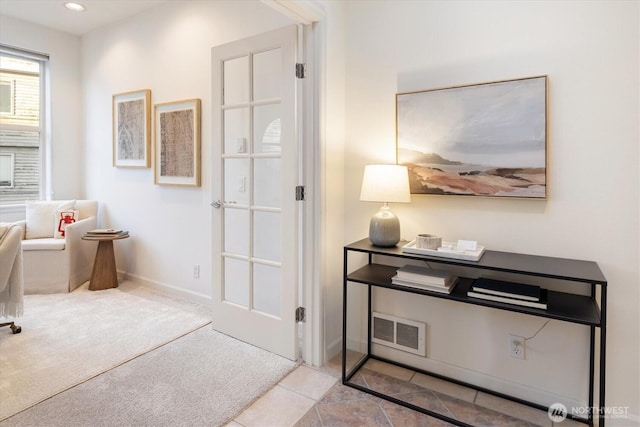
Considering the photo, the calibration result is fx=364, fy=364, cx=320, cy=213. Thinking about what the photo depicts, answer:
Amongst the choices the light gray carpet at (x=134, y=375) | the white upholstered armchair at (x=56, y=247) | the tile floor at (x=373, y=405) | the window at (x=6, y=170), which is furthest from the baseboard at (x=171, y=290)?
the window at (x=6, y=170)

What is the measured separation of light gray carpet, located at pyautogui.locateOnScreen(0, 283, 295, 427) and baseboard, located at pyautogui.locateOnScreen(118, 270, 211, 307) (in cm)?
34

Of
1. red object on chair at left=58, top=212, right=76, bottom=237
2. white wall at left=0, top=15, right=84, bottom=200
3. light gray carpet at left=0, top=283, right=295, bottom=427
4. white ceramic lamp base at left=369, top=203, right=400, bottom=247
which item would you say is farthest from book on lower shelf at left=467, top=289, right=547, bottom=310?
white wall at left=0, top=15, right=84, bottom=200

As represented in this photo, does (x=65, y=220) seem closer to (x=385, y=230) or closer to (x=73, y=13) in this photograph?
(x=73, y=13)

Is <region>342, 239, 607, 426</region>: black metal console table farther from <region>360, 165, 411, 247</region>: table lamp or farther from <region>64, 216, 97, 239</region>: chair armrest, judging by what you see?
<region>64, 216, 97, 239</region>: chair armrest

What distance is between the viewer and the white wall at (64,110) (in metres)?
4.15

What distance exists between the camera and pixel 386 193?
1.96m

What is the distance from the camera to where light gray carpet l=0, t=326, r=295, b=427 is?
5.67 feet

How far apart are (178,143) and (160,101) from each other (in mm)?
524

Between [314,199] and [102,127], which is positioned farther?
[102,127]

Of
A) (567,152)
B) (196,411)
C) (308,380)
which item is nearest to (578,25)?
(567,152)

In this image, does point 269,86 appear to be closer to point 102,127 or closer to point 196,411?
point 196,411

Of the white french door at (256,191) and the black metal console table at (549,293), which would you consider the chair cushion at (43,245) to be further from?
the black metal console table at (549,293)

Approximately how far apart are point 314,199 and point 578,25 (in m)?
1.56

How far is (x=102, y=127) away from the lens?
414 centimetres
